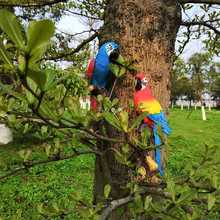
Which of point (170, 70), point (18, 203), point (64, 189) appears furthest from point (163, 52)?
point (64, 189)

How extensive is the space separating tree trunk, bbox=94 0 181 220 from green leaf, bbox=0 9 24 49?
104cm

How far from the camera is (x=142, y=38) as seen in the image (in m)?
1.62

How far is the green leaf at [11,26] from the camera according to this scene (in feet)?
1.71

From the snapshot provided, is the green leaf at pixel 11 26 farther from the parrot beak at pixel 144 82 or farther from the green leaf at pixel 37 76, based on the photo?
the parrot beak at pixel 144 82

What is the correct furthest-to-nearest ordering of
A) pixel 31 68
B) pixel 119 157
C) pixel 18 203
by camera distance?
pixel 18 203, pixel 119 157, pixel 31 68

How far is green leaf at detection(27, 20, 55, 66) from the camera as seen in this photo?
51 cm

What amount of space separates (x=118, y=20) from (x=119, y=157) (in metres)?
0.72

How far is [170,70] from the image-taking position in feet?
5.62

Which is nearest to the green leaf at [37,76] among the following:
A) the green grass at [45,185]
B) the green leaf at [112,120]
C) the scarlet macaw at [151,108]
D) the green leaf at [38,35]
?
the green leaf at [38,35]

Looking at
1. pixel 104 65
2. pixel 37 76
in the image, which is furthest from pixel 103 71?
pixel 37 76

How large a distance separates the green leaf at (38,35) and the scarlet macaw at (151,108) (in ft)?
3.10

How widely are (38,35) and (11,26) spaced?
4 cm

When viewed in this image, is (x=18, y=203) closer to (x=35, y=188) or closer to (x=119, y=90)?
(x=35, y=188)

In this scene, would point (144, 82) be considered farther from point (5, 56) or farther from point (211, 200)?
point (5, 56)
